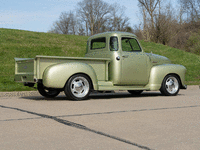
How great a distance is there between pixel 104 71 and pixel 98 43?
1.61 m

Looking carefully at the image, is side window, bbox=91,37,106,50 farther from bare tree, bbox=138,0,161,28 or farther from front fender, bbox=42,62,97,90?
bare tree, bbox=138,0,161,28

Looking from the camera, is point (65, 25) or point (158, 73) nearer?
point (158, 73)

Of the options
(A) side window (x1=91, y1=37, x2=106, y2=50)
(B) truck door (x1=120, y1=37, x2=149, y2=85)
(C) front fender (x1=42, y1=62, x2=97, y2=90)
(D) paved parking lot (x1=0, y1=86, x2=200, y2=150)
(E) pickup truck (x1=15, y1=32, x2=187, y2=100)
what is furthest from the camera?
(A) side window (x1=91, y1=37, x2=106, y2=50)

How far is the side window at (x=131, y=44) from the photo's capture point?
384 inches

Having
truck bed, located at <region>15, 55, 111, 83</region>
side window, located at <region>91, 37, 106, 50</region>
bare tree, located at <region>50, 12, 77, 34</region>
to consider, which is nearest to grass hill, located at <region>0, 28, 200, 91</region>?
side window, located at <region>91, 37, 106, 50</region>

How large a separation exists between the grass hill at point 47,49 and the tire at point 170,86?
22.7 ft

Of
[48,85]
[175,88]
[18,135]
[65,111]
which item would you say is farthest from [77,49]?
[18,135]

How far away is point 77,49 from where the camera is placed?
→ 23.8m

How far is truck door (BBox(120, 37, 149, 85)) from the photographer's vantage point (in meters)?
9.42

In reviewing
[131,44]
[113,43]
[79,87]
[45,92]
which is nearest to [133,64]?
[131,44]

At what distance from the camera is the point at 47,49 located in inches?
879

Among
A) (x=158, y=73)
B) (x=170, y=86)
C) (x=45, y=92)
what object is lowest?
(x=45, y=92)

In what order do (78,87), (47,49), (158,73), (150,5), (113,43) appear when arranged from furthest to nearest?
1. (150,5)
2. (47,49)
3. (158,73)
4. (113,43)
5. (78,87)

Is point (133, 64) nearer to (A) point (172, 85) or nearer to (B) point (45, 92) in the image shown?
(A) point (172, 85)
